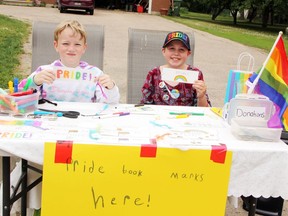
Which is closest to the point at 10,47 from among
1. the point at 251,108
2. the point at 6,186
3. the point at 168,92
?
the point at 168,92

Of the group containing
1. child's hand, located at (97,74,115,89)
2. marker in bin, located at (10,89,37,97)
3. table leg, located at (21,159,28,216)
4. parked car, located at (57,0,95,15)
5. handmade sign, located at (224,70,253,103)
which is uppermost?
parked car, located at (57,0,95,15)

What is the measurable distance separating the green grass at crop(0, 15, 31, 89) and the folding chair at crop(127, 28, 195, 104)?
8.24 feet

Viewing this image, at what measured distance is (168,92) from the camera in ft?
10.2

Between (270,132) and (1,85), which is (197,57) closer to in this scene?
(1,85)

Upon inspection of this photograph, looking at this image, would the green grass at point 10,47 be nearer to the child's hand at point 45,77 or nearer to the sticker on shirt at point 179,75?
the child's hand at point 45,77

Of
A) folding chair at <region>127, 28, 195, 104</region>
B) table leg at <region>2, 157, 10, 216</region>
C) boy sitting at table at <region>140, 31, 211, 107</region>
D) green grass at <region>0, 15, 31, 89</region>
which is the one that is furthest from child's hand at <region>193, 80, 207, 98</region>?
green grass at <region>0, 15, 31, 89</region>

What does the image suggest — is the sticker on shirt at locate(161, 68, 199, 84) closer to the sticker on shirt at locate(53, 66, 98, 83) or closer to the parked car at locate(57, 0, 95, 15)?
the sticker on shirt at locate(53, 66, 98, 83)

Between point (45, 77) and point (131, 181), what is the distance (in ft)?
3.01

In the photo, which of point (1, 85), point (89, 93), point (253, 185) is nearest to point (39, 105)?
point (89, 93)

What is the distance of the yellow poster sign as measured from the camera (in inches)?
73.2

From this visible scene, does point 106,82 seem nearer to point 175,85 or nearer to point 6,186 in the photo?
point 175,85

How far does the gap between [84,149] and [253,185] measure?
82cm

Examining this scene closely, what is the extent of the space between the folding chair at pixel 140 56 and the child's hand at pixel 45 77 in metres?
1.66

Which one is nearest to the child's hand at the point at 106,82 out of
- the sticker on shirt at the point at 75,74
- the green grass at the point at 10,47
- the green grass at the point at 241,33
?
the sticker on shirt at the point at 75,74
